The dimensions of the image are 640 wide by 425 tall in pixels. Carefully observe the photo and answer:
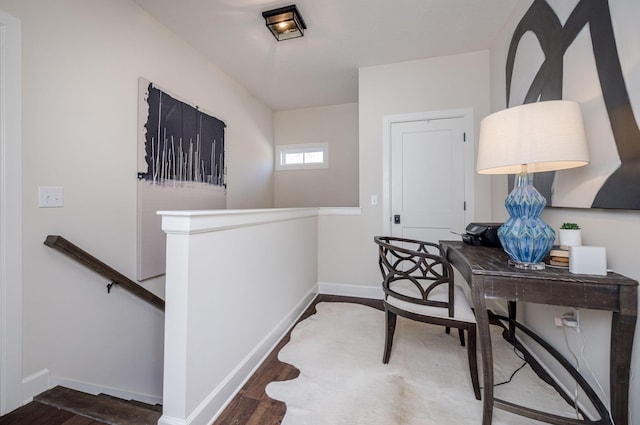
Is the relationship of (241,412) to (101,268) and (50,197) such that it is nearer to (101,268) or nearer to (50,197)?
(101,268)

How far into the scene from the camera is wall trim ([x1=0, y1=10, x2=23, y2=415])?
4.16 ft

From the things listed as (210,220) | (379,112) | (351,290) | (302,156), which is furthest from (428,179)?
(210,220)

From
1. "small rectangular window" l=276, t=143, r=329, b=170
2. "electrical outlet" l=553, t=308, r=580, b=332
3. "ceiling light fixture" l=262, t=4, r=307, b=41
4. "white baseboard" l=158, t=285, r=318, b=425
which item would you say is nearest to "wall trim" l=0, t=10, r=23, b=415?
"white baseboard" l=158, t=285, r=318, b=425

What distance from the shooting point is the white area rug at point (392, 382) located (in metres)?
1.28

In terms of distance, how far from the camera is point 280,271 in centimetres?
209

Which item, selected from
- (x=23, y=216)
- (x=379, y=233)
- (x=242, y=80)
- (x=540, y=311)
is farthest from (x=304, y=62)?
(x=540, y=311)

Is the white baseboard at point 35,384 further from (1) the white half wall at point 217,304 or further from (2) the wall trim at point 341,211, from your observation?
(2) the wall trim at point 341,211

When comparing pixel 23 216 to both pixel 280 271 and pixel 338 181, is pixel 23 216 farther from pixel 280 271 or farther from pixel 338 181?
pixel 338 181

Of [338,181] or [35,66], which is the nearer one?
[35,66]

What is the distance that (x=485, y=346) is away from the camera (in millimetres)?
1145

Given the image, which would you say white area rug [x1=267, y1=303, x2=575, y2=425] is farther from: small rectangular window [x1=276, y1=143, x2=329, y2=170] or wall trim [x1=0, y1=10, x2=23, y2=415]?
small rectangular window [x1=276, y1=143, x2=329, y2=170]

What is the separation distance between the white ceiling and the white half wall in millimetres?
1646

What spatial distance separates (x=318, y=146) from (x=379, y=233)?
186cm

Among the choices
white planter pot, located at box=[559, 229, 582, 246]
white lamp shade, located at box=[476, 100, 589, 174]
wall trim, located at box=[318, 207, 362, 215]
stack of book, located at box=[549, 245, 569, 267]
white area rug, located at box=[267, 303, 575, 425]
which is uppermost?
white lamp shade, located at box=[476, 100, 589, 174]
